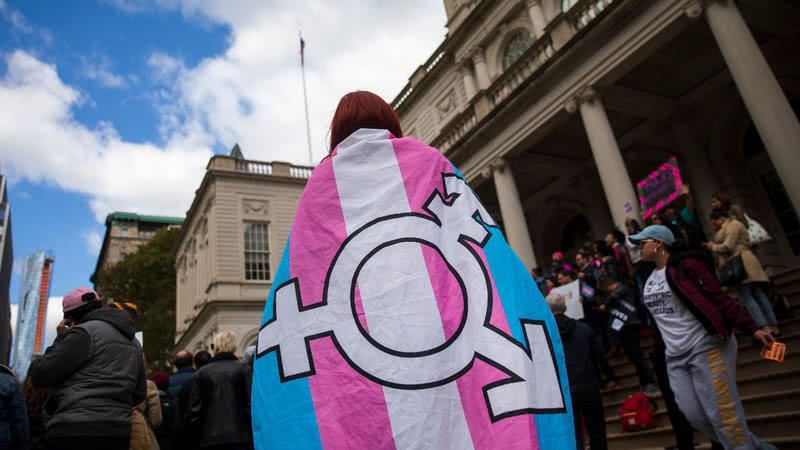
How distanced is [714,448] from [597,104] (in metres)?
9.01

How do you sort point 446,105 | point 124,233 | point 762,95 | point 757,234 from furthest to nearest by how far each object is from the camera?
point 124,233 → point 446,105 → point 762,95 → point 757,234

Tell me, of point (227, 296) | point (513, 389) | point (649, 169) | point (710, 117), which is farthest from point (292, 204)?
point (513, 389)

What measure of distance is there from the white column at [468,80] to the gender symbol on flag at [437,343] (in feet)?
56.0

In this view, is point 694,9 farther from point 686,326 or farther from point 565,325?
point 686,326

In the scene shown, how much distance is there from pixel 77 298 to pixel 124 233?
282ft

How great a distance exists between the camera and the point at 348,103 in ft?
7.78

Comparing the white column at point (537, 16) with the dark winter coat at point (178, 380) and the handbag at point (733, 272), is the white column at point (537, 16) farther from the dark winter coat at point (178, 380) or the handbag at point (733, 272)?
the dark winter coat at point (178, 380)

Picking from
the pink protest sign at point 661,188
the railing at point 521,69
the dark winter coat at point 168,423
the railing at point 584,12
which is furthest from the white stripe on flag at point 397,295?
the railing at point 521,69

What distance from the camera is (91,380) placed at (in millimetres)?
3365

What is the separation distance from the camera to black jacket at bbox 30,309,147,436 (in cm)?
322

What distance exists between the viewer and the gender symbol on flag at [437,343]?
5.64ft

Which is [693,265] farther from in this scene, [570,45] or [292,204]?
[292,204]

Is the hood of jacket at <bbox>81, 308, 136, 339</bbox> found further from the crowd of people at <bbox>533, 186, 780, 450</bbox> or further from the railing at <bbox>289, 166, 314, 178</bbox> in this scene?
the railing at <bbox>289, 166, 314, 178</bbox>

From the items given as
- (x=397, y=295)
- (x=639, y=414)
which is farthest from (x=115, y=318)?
(x=639, y=414)
